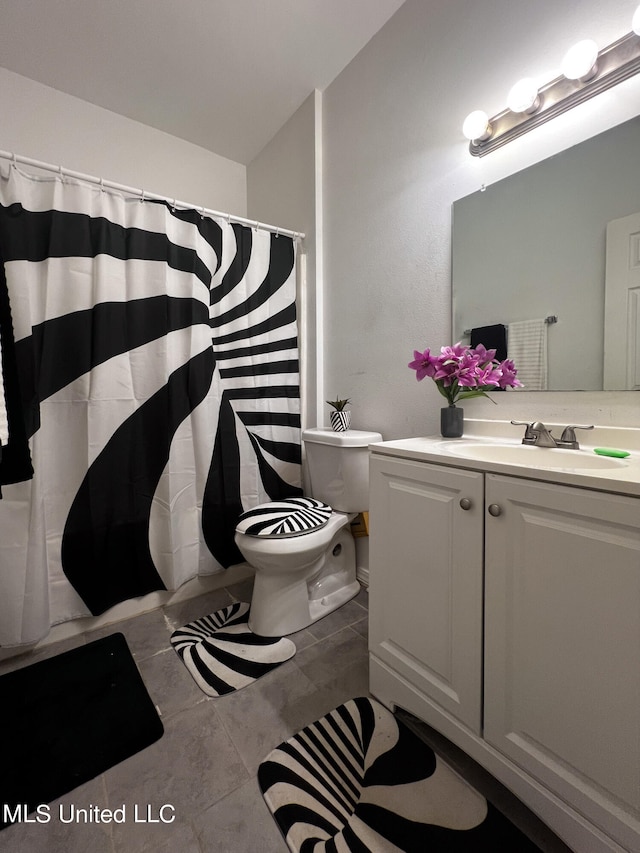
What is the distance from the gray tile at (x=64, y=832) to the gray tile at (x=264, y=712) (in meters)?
0.33

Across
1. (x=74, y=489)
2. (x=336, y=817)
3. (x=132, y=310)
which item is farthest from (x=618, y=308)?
(x=74, y=489)

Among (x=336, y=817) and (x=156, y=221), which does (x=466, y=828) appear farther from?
(x=156, y=221)

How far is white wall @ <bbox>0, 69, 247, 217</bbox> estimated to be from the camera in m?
1.81

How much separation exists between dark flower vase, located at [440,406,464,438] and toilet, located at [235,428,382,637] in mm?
342

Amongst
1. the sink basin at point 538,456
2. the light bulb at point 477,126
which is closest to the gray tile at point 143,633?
the sink basin at point 538,456

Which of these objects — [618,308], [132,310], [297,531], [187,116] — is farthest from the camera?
[187,116]

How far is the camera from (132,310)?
1.58 m

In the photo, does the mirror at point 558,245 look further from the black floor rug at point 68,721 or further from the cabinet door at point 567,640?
the black floor rug at point 68,721

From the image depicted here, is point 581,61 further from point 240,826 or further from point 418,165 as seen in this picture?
point 240,826

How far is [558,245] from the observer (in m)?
1.12

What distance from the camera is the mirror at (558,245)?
1.02m

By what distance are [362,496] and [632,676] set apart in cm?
106

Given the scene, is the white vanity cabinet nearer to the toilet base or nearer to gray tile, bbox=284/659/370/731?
gray tile, bbox=284/659/370/731

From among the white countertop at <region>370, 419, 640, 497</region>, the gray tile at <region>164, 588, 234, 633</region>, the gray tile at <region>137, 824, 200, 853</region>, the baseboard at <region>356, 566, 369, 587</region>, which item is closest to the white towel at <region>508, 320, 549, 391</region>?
the white countertop at <region>370, 419, 640, 497</region>
